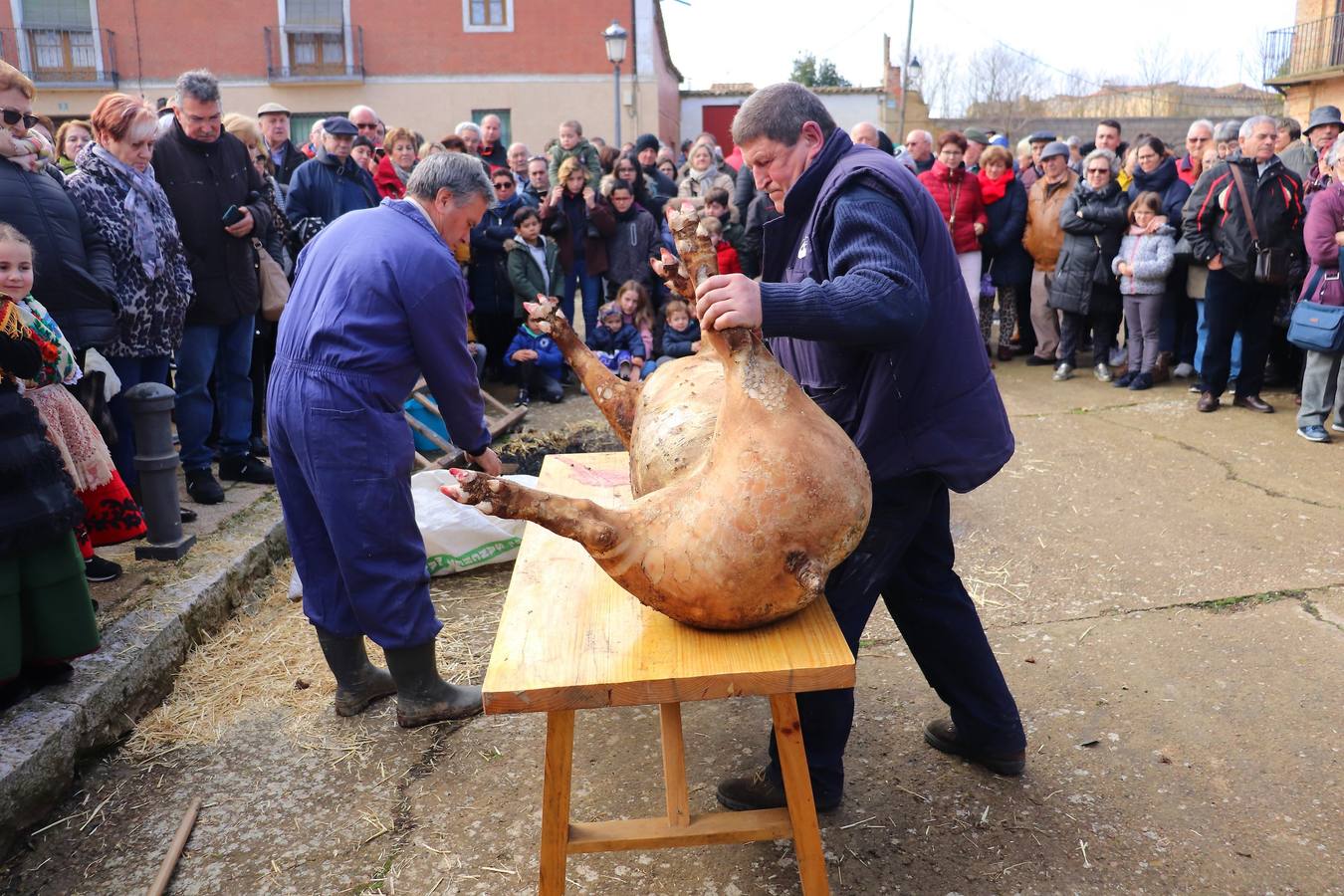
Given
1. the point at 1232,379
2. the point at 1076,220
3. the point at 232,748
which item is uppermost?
the point at 1076,220

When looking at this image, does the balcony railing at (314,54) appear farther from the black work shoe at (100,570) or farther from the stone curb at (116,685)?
the black work shoe at (100,570)

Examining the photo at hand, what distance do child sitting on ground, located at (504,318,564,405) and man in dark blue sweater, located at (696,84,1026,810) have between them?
16.2 ft

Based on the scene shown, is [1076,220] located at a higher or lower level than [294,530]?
higher

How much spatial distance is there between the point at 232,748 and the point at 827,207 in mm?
2529

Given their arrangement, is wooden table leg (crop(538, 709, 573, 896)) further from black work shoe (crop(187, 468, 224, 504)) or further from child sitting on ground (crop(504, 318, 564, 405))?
child sitting on ground (crop(504, 318, 564, 405))

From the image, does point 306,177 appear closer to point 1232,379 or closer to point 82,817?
point 82,817

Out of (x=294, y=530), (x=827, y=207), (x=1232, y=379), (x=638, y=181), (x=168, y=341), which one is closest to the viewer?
(x=827, y=207)

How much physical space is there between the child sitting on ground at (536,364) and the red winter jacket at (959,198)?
3452mm

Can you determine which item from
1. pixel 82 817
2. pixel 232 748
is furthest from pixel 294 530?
pixel 82 817

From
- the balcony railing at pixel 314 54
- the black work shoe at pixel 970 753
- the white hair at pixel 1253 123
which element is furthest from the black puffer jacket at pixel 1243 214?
the balcony railing at pixel 314 54

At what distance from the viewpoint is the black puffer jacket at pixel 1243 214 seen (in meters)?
6.16

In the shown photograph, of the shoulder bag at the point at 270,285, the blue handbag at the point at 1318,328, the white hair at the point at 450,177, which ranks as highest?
the white hair at the point at 450,177

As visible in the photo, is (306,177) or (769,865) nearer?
(769,865)

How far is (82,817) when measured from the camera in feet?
9.05
